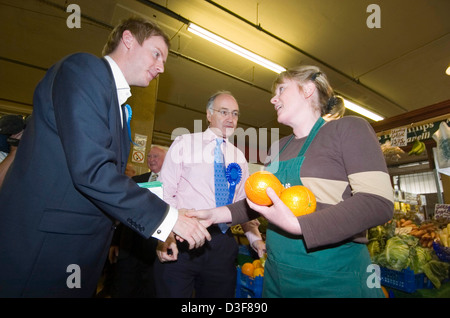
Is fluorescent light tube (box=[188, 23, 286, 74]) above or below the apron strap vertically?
above

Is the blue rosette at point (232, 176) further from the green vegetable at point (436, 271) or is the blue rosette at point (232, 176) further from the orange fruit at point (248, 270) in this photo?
the green vegetable at point (436, 271)

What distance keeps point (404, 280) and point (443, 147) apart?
→ 2.07 metres

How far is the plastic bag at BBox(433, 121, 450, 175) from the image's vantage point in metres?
3.14

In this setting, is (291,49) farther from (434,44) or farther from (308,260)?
(308,260)

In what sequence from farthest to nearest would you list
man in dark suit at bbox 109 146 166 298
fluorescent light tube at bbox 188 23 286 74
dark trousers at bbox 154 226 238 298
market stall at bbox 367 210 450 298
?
fluorescent light tube at bbox 188 23 286 74 → man in dark suit at bbox 109 146 166 298 → market stall at bbox 367 210 450 298 → dark trousers at bbox 154 226 238 298

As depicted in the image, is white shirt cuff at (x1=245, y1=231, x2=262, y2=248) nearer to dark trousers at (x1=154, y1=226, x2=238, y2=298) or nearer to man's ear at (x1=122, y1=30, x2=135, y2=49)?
dark trousers at (x1=154, y1=226, x2=238, y2=298)

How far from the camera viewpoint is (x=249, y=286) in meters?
2.67

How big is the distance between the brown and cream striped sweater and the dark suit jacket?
769 mm

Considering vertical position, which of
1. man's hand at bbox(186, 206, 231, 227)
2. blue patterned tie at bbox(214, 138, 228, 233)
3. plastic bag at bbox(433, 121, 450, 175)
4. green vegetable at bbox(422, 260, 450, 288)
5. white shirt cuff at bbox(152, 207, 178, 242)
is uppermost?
plastic bag at bbox(433, 121, 450, 175)

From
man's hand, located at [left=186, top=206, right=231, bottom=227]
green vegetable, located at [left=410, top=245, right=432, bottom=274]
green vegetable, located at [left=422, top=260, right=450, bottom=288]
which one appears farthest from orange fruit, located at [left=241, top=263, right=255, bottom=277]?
green vegetable, located at [left=422, top=260, right=450, bottom=288]

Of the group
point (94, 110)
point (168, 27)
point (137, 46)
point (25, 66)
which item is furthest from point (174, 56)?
point (94, 110)

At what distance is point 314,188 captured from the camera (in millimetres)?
1241

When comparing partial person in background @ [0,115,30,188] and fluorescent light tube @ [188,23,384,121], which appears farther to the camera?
fluorescent light tube @ [188,23,384,121]

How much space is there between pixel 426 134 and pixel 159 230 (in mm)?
4077
